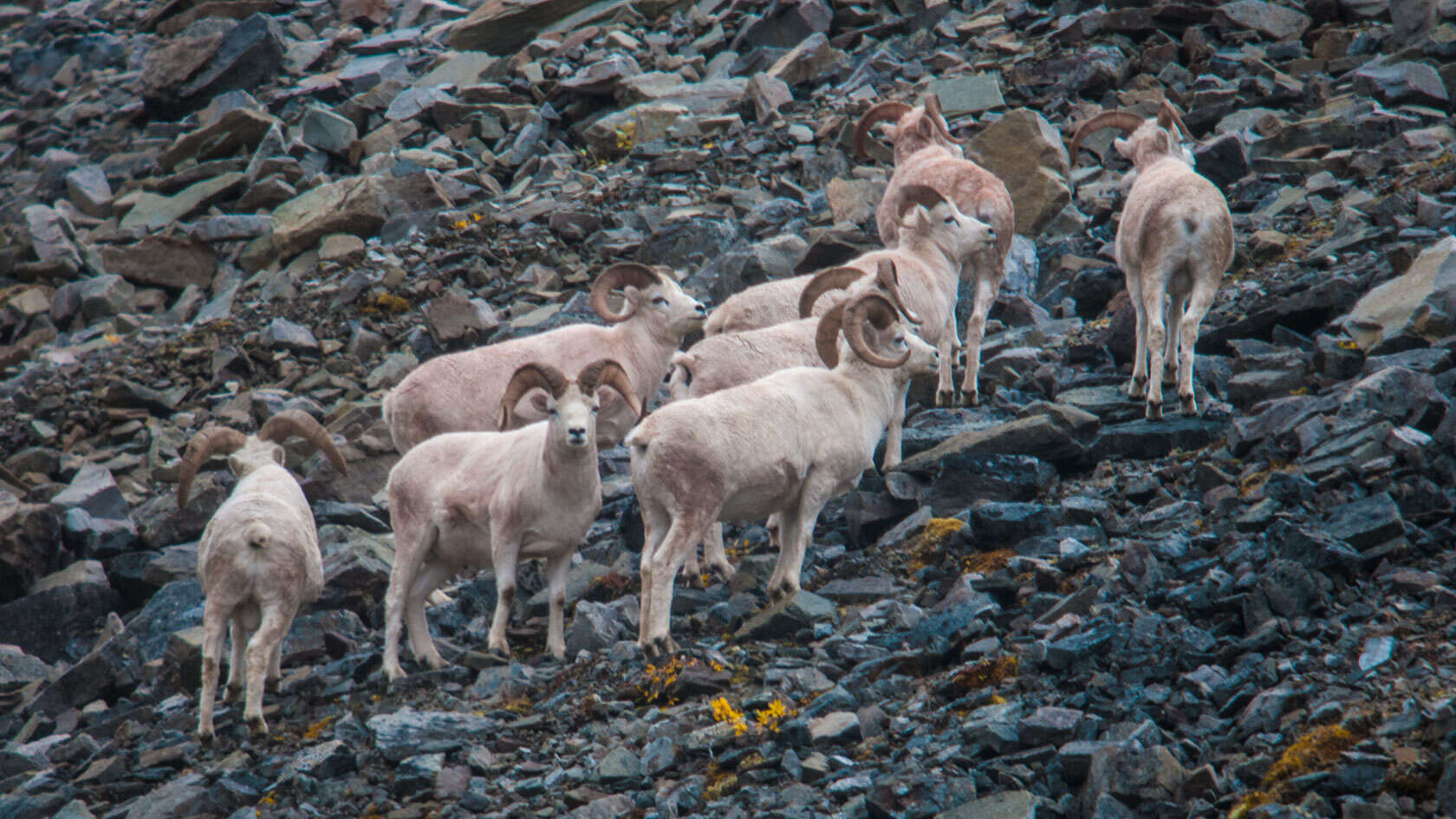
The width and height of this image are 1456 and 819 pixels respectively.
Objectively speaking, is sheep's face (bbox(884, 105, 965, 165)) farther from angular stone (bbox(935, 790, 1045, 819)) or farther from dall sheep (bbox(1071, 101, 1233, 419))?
angular stone (bbox(935, 790, 1045, 819))

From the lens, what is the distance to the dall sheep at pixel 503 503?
9.19m

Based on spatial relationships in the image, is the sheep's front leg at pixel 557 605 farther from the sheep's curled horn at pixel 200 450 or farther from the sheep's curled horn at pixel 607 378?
the sheep's curled horn at pixel 200 450

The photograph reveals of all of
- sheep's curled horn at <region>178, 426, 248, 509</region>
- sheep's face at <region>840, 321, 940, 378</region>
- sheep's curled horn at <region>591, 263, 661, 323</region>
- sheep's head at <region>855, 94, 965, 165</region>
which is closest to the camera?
sheep's face at <region>840, 321, 940, 378</region>

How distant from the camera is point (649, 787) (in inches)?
279

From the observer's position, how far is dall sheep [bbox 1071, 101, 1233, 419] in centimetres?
1054

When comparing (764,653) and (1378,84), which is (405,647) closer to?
(764,653)

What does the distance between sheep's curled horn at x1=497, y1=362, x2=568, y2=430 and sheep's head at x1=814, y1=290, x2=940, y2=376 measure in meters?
2.27

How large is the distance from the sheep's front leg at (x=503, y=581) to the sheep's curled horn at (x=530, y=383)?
3.56 ft

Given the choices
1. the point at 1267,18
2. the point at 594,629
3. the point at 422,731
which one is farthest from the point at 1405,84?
the point at 422,731

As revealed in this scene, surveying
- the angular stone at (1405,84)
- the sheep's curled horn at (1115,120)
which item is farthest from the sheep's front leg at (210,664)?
the angular stone at (1405,84)

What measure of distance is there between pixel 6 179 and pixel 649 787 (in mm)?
29727

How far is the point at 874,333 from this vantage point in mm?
10445

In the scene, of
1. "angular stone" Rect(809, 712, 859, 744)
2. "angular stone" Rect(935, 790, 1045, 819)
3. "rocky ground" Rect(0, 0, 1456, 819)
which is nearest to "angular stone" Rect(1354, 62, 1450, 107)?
"rocky ground" Rect(0, 0, 1456, 819)

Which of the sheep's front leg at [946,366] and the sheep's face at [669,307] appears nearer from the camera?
the sheep's front leg at [946,366]
